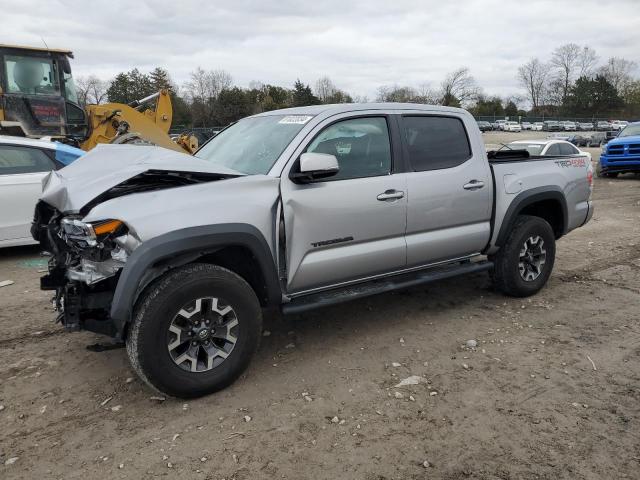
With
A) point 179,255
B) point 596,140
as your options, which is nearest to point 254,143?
point 179,255

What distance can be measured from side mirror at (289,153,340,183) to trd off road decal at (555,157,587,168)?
3.03m

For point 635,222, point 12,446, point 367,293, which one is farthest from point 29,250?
point 635,222

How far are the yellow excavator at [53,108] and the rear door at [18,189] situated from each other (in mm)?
4366

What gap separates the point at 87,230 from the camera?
10.4 feet

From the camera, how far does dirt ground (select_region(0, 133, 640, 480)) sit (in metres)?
2.80

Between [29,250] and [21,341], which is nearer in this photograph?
[21,341]

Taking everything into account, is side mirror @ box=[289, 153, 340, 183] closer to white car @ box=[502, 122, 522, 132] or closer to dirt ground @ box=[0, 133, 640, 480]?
dirt ground @ box=[0, 133, 640, 480]

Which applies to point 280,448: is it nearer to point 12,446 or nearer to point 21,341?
point 12,446

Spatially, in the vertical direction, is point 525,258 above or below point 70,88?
below

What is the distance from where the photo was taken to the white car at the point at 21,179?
6.55m

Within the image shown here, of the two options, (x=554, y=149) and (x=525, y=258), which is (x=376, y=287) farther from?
(x=554, y=149)

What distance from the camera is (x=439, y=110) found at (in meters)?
4.79

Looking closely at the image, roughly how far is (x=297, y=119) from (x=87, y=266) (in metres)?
1.91

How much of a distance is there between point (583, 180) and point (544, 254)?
101 centimetres
